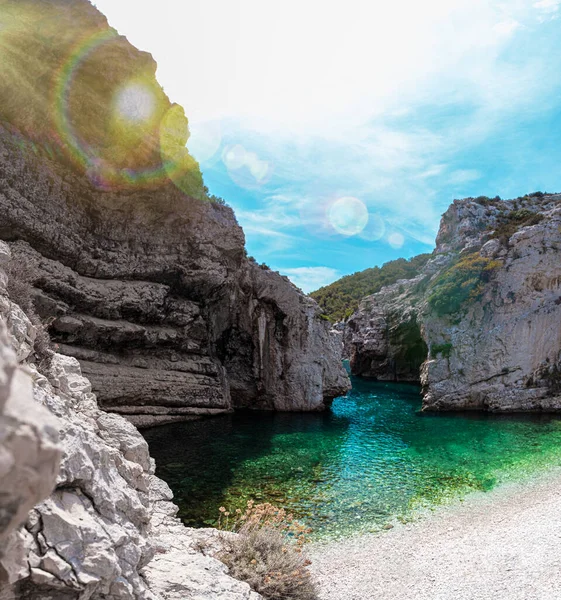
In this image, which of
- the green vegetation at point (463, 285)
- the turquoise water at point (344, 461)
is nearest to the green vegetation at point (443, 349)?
the green vegetation at point (463, 285)

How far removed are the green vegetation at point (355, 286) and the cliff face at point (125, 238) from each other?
6948 cm

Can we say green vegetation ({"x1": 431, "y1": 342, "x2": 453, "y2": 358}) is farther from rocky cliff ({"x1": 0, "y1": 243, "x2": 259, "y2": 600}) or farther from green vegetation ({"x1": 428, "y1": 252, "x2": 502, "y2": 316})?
rocky cliff ({"x1": 0, "y1": 243, "x2": 259, "y2": 600})

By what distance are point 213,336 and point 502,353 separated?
2844cm

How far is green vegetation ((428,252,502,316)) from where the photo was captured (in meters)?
40.3

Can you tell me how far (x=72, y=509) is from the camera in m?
5.03

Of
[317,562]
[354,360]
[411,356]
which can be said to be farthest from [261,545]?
[354,360]

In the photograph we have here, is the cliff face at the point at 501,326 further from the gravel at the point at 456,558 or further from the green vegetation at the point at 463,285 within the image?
the gravel at the point at 456,558

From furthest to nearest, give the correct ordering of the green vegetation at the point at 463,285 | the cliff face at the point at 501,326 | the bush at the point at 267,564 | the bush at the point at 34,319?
the green vegetation at the point at 463,285 → the cliff face at the point at 501,326 → the bush at the point at 34,319 → the bush at the point at 267,564

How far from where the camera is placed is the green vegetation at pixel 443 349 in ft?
131

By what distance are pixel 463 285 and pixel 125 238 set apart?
33360mm

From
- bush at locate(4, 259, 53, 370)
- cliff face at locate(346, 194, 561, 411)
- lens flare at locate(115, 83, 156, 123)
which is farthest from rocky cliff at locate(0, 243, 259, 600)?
cliff face at locate(346, 194, 561, 411)

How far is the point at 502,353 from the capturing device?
38.5 m

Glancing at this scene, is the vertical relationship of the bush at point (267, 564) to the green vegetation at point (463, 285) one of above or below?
below

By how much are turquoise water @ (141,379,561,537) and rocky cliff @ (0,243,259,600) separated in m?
6.36
